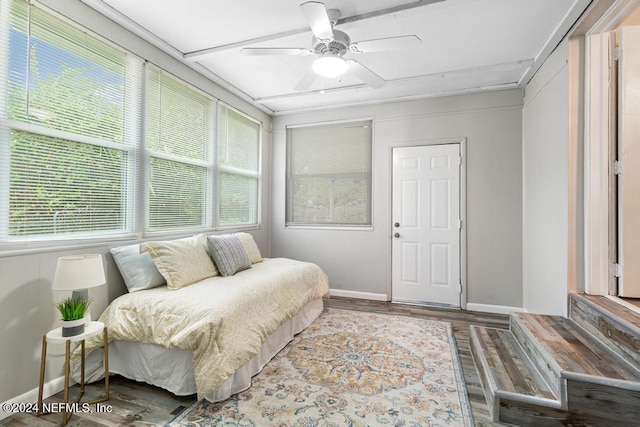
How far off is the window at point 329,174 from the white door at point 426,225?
486 mm

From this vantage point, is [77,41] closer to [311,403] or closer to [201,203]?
[201,203]

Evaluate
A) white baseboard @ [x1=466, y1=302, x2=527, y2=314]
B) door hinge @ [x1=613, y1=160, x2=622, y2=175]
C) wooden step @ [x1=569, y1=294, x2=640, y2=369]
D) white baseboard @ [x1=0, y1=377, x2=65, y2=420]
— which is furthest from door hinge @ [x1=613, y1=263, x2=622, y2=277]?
white baseboard @ [x1=0, y1=377, x2=65, y2=420]

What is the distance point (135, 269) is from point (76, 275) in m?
0.58

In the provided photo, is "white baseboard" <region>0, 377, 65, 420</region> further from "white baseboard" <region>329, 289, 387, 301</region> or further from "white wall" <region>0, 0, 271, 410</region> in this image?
"white baseboard" <region>329, 289, 387, 301</region>

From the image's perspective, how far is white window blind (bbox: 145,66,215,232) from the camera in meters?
2.74

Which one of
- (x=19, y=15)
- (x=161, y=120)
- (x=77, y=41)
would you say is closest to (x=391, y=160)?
(x=161, y=120)

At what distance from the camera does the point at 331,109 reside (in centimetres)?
436

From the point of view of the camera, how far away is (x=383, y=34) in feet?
8.40

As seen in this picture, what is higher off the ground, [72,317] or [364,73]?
[364,73]

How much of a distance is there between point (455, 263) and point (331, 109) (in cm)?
273

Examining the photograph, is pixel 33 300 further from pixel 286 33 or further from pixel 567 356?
pixel 567 356

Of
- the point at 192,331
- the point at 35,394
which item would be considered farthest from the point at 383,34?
the point at 35,394

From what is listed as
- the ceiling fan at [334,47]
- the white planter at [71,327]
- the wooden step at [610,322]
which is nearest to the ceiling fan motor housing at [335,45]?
the ceiling fan at [334,47]

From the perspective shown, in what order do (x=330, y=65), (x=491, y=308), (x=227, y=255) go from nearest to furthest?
(x=330, y=65) < (x=227, y=255) < (x=491, y=308)
